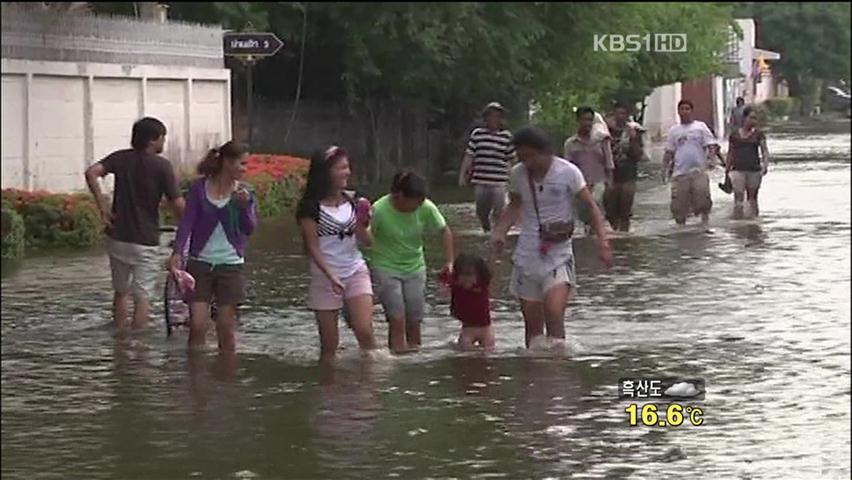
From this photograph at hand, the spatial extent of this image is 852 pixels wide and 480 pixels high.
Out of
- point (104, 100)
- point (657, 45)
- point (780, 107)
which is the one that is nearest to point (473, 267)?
point (657, 45)

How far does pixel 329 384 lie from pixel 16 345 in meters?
2.57

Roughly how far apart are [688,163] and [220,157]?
953 centimetres

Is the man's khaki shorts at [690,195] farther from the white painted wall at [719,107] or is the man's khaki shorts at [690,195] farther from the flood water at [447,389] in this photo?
the flood water at [447,389]

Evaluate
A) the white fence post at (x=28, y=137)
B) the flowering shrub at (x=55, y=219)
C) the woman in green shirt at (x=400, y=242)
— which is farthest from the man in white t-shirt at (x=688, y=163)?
the woman in green shirt at (x=400, y=242)

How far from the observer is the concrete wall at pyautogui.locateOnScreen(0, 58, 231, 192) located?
1783 centimetres

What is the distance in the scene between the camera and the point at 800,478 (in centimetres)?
692

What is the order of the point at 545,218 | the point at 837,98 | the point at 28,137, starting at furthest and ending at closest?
the point at 837,98, the point at 28,137, the point at 545,218

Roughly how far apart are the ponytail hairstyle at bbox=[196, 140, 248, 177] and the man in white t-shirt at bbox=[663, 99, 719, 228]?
360 inches

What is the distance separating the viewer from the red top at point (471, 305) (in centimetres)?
1036

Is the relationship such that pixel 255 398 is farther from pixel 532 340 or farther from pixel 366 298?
pixel 532 340

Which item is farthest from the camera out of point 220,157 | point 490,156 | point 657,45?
point 657,45

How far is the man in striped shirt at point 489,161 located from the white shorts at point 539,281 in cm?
704

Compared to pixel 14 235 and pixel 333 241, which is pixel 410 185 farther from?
pixel 14 235

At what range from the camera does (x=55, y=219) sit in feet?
56.1
